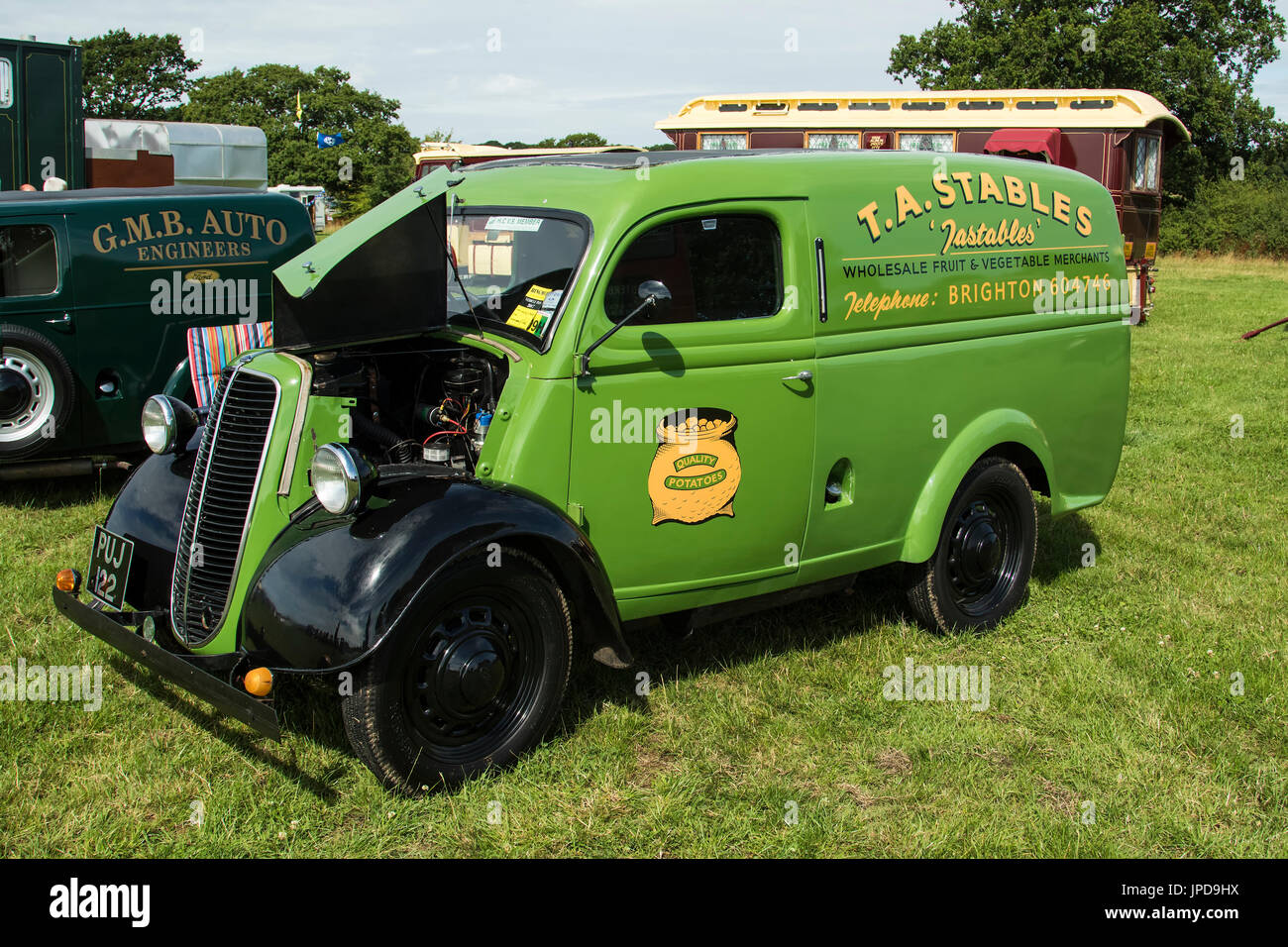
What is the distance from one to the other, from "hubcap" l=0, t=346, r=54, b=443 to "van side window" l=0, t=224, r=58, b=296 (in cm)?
59

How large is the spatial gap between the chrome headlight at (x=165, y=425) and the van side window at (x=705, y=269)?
2.04 m

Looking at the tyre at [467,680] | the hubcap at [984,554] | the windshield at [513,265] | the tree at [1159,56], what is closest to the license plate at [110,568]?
the tyre at [467,680]

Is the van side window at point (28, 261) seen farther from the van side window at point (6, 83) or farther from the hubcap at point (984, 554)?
the hubcap at point (984, 554)

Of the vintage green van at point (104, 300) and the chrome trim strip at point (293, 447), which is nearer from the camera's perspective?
the chrome trim strip at point (293, 447)

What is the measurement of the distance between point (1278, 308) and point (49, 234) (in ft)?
62.4

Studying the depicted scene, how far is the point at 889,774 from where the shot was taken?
4332 mm

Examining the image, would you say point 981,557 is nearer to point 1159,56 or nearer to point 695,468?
point 695,468

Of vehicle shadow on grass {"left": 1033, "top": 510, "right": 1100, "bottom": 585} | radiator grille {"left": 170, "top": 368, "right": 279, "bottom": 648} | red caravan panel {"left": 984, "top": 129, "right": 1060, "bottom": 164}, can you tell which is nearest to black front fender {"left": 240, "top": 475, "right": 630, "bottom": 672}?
radiator grille {"left": 170, "top": 368, "right": 279, "bottom": 648}

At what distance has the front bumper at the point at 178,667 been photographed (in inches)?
140

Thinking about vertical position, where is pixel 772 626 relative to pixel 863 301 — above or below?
below

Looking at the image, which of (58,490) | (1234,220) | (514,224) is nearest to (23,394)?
(58,490)

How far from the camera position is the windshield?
4.30 m
